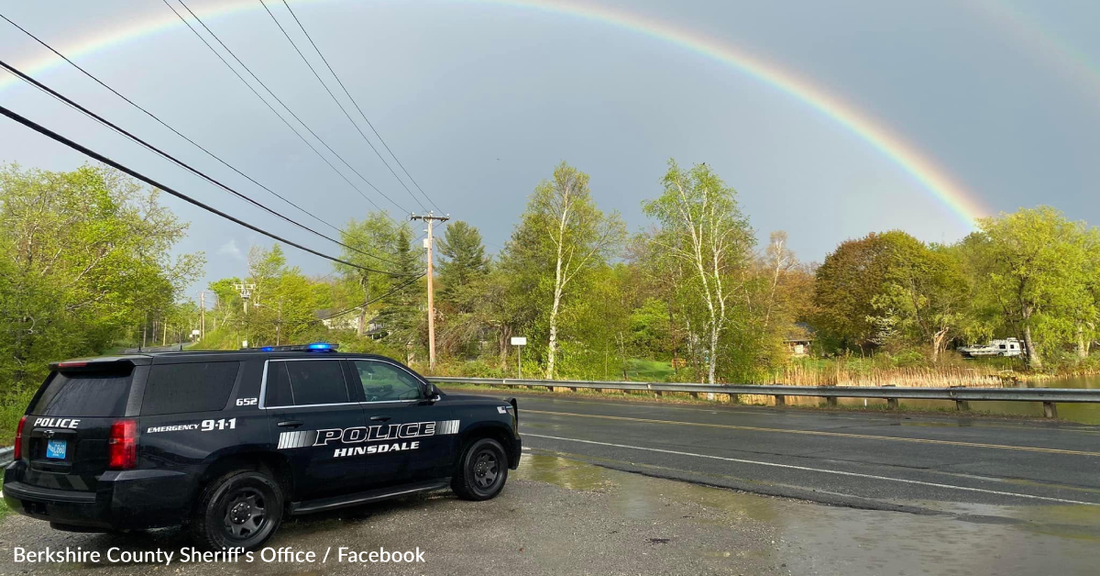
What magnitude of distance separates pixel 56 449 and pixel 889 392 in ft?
63.4

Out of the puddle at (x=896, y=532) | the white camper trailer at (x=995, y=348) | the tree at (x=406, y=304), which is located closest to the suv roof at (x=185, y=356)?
the puddle at (x=896, y=532)

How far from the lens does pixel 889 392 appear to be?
60.5ft

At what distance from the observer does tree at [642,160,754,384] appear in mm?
28078

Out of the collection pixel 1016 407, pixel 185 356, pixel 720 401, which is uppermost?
pixel 185 356

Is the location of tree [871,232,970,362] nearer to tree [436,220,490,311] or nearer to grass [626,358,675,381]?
grass [626,358,675,381]

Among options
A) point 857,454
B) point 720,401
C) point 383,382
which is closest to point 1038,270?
point 720,401

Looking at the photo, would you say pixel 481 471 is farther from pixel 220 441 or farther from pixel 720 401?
pixel 720 401

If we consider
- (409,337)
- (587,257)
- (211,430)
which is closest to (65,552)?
(211,430)

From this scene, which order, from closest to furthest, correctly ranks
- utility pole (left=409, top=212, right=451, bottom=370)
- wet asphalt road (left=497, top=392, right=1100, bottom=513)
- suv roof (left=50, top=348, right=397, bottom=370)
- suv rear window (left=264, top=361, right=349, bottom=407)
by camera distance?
1. suv roof (left=50, top=348, right=397, bottom=370)
2. suv rear window (left=264, top=361, right=349, bottom=407)
3. wet asphalt road (left=497, top=392, right=1100, bottom=513)
4. utility pole (left=409, top=212, right=451, bottom=370)

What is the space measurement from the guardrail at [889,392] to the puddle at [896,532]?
10.7 metres

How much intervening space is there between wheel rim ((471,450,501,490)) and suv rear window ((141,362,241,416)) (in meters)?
2.90

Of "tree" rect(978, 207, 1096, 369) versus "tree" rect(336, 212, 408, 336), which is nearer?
"tree" rect(978, 207, 1096, 369)

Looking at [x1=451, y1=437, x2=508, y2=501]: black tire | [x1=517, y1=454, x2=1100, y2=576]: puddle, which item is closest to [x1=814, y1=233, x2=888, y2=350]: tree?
[x1=517, y1=454, x2=1100, y2=576]: puddle

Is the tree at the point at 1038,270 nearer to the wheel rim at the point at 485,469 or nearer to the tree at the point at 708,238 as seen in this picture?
the tree at the point at 708,238
